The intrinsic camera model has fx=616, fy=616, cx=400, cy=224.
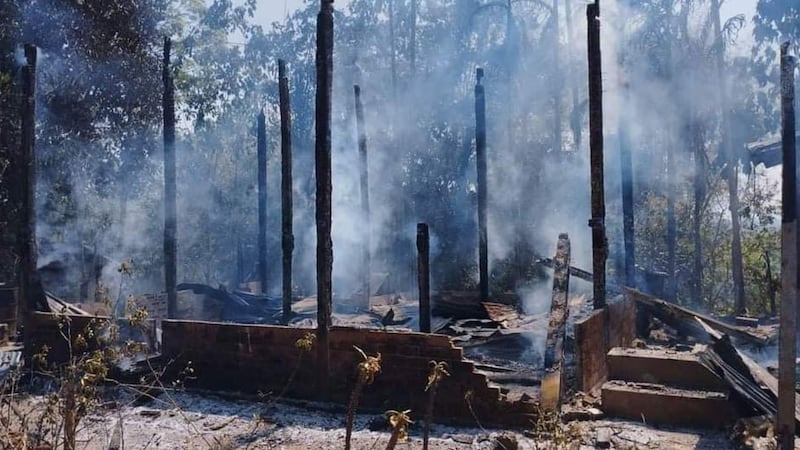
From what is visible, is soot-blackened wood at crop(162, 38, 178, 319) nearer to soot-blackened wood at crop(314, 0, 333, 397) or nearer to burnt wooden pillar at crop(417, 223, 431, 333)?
soot-blackened wood at crop(314, 0, 333, 397)

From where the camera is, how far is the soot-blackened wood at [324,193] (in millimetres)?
8445

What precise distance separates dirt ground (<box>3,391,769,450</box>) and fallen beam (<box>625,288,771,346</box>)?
464 cm

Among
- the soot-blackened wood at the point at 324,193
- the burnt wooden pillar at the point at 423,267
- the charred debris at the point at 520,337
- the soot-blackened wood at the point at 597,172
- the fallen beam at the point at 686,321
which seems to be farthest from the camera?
the fallen beam at the point at 686,321

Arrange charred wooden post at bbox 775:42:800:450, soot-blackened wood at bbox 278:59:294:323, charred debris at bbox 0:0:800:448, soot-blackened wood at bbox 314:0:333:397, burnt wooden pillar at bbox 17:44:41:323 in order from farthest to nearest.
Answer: soot-blackened wood at bbox 278:59:294:323, burnt wooden pillar at bbox 17:44:41:323, soot-blackened wood at bbox 314:0:333:397, charred debris at bbox 0:0:800:448, charred wooden post at bbox 775:42:800:450

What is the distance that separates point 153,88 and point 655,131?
19645 millimetres

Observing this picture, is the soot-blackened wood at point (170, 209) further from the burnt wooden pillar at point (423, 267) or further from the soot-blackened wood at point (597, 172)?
the soot-blackened wood at point (597, 172)

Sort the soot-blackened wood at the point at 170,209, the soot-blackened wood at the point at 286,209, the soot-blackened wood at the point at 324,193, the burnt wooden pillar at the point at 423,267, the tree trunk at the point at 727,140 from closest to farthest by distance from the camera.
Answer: the soot-blackened wood at the point at 324,193 → the burnt wooden pillar at the point at 423,267 → the soot-blackened wood at the point at 286,209 → the soot-blackened wood at the point at 170,209 → the tree trunk at the point at 727,140

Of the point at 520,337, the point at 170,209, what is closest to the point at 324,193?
the point at 520,337

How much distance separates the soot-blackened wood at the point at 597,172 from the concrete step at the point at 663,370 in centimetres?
118

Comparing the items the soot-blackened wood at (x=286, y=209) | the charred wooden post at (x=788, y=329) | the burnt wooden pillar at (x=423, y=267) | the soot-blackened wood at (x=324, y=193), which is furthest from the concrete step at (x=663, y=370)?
the soot-blackened wood at (x=286, y=209)

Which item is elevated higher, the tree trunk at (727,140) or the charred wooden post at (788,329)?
the tree trunk at (727,140)

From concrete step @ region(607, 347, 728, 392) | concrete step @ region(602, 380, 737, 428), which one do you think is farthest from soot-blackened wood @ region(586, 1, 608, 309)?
concrete step @ region(602, 380, 737, 428)

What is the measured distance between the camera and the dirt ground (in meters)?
6.81

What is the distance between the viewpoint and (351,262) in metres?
28.8
